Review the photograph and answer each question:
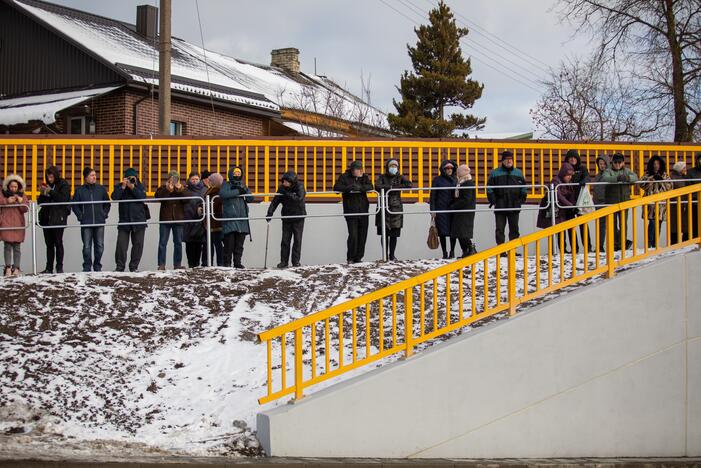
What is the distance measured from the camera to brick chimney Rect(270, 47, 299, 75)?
42.0m

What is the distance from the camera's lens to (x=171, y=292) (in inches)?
454

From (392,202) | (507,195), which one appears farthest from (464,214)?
(392,202)

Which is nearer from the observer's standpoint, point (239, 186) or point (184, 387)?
point (184, 387)

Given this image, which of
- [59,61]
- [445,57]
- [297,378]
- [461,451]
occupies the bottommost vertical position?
[461,451]

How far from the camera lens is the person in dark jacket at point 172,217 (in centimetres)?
1382

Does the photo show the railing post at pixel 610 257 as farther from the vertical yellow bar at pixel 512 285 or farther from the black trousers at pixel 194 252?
the black trousers at pixel 194 252

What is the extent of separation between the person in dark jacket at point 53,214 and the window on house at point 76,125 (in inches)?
389

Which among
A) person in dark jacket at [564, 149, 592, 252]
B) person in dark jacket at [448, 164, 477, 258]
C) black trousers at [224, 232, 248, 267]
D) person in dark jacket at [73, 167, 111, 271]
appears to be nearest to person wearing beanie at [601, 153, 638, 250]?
person in dark jacket at [564, 149, 592, 252]

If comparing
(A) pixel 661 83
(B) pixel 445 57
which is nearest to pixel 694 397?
(A) pixel 661 83

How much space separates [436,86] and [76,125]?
17.8m

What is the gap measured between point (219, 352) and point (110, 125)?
47.8ft

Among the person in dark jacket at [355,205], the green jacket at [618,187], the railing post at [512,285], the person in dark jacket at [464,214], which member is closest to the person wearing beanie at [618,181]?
the green jacket at [618,187]

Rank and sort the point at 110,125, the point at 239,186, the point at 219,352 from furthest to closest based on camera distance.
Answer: the point at 110,125, the point at 239,186, the point at 219,352

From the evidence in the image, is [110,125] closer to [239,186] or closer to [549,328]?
[239,186]
